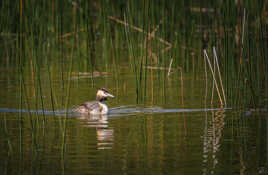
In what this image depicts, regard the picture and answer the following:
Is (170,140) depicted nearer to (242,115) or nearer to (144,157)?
(144,157)

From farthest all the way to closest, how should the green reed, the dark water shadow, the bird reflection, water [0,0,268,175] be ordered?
1. the dark water shadow
2. the green reed
3. the bird reflection
4. water [0,0,268,175]

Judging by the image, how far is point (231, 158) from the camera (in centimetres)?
659

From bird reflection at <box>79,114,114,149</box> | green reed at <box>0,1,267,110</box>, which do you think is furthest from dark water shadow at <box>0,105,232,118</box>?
green reed at <box>0,1,267,110</box>

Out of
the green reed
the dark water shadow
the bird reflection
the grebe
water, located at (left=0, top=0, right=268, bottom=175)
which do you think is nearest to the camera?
water, located at (left=0, top=0, right=268, bottom=175)

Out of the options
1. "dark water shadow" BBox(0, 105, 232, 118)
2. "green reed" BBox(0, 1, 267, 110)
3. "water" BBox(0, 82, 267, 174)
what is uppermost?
"green reed" BBox(0, 1, 267, 110)

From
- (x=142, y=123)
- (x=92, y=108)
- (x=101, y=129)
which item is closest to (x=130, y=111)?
(x=92, y=108)

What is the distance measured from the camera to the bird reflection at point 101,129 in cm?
742

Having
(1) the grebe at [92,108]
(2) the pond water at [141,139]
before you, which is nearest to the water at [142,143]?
(2) the pond water at [141,139]

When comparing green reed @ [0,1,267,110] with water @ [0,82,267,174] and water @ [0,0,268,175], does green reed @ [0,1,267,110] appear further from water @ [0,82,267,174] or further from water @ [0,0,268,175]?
water @ [0,82,267,174]

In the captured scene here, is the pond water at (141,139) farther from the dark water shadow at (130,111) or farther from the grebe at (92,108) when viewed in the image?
the grebe at (92,108)

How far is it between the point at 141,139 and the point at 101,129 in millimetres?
947

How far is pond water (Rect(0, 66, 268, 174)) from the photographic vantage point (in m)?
6.36

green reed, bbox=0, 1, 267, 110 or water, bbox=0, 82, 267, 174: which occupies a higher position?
green reed, bbox=0, 1, 267, 110

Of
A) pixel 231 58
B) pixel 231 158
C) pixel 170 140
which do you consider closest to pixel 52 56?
pixel 231 58
